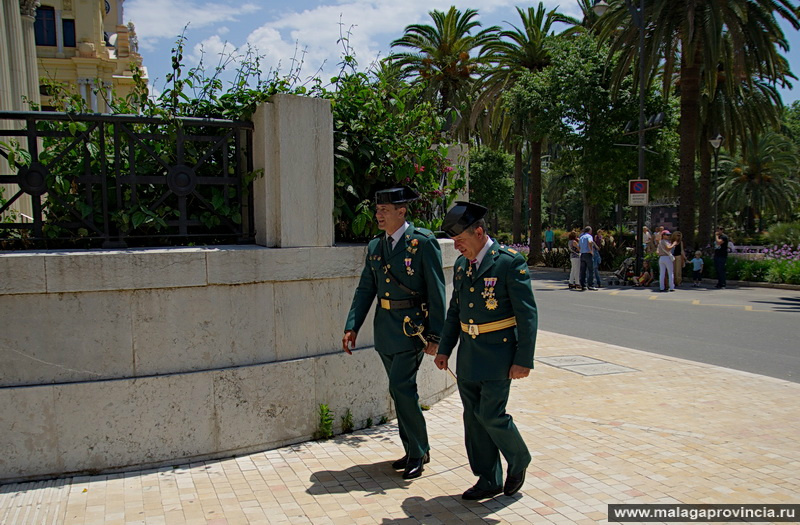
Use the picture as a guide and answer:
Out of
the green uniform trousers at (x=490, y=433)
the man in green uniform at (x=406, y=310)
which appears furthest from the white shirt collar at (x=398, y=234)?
the green uniform trousers at (x=490, y=433)

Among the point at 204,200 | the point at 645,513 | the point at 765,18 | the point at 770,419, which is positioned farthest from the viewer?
the point at 765,18

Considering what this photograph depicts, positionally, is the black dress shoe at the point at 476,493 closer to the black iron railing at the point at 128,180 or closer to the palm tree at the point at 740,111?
the black iron railing at the point at 128,180

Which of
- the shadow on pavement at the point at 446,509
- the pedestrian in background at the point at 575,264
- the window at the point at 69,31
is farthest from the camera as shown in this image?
the window at the point at 69,31

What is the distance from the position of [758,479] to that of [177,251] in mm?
4208

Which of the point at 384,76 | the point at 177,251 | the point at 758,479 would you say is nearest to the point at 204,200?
the point at 177,251

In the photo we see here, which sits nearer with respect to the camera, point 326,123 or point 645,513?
point 645,513

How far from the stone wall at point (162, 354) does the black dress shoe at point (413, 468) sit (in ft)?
3.37

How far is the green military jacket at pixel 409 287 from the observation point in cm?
466

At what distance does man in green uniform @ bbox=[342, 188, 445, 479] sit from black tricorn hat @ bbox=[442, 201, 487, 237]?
0.51 meters

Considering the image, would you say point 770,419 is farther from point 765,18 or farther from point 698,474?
point 765,18

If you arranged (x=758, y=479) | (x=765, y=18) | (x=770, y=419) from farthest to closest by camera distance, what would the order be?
(x=765, y=18) < (x=770, y=419) < (x=758, y=479)

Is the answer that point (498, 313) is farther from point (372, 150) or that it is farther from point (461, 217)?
point (372, 150)

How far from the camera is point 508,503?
4.20 metres

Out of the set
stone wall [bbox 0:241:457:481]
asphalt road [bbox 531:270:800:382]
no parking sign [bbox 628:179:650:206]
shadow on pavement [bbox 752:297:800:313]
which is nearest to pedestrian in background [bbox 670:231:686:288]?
asphalt road [bbox 531:270:800:382]
